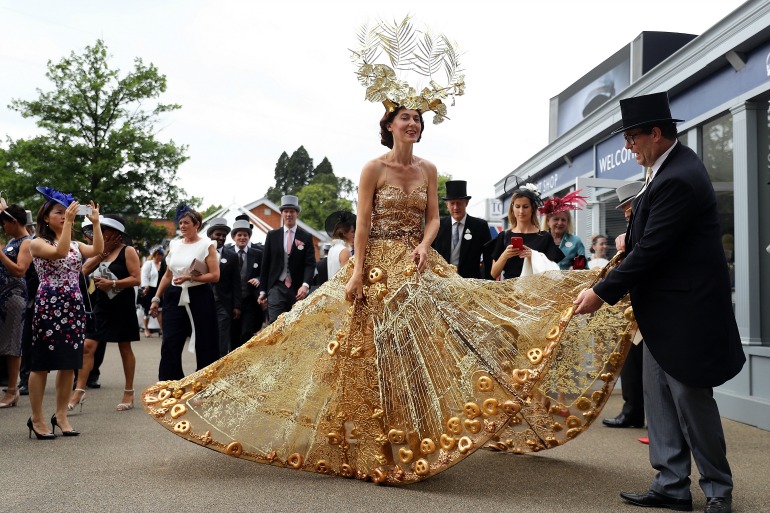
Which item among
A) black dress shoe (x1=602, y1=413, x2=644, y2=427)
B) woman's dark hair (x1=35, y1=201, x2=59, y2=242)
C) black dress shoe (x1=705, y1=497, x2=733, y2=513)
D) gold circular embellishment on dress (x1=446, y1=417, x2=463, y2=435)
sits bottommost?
black dress shoe (x1=602, y1=413, x2=644, y2=427)

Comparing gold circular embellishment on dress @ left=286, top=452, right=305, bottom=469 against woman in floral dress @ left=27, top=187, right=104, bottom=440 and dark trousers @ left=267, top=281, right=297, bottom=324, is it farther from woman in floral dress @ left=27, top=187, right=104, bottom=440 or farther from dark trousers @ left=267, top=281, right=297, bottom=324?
dark trousers @ left=267, top=281, right=297, bottom=324

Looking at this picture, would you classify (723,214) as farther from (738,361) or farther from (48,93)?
(48,93)

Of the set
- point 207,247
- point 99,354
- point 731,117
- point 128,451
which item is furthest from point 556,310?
point 99,354

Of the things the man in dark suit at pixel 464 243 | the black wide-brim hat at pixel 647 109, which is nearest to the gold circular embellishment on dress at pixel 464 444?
the black wide-brim hat at pixel 647 109

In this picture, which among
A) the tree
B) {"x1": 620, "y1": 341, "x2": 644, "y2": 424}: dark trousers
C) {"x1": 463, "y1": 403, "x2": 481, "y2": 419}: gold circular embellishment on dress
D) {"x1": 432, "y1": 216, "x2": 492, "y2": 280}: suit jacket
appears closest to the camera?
{"x1": 463, "y1": 403, "x2": 481, "y2": 419}: gold circular embellishment on dress

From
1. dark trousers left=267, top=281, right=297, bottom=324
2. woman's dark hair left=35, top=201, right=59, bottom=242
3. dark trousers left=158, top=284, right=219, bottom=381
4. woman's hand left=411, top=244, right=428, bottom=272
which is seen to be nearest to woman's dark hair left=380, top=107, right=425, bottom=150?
woman's hand left=411, top=244, right=428, bottom=272

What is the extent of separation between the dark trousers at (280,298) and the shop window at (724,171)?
504 cm

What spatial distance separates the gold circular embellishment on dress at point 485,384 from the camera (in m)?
4.59

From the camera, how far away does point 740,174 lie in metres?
8.28

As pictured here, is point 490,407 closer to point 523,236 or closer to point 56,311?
point 523,236

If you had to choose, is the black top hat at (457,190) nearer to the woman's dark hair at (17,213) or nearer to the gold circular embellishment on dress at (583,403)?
the gold circular embellishment on dress at (583,403)

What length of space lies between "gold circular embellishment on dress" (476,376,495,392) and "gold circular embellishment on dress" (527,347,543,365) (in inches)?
9.9

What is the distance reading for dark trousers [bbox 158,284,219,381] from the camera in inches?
308

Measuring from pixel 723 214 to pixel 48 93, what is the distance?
99.4ft
